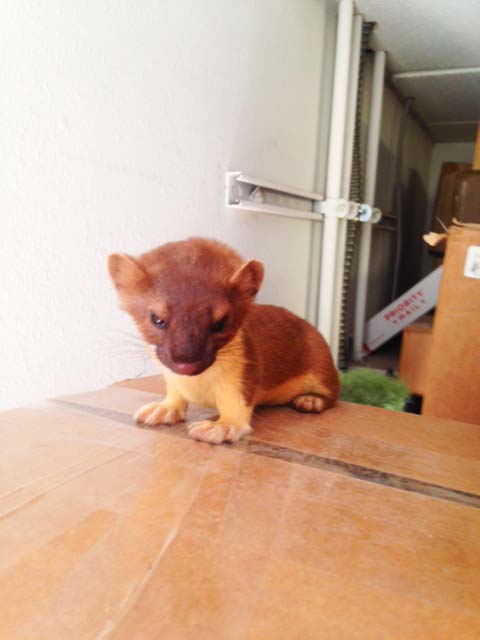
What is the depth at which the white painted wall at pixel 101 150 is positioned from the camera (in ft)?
2.24

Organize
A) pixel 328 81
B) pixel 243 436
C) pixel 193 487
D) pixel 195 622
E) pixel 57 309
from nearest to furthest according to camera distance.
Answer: pixel 195 622 < pixel 193 487 < pixel 243 436 < pixel 57 309 < pixel 328 81

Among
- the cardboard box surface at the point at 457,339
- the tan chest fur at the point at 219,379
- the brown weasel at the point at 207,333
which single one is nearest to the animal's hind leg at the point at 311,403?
the brown weasel at the point at 207,333

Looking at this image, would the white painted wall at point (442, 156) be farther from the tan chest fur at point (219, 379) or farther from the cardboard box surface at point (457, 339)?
the tan chest fur at point (219, 379)

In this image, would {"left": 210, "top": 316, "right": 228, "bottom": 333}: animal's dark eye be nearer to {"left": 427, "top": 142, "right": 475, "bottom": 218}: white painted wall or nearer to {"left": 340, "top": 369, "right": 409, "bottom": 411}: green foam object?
{"left": 340, "top": 369, "right": 409, "bottom": 411}: green foam object

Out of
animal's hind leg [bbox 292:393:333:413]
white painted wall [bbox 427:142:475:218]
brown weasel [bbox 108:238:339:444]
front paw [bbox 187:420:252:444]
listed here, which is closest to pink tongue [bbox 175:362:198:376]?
brown weasel [bbox 108:238:339:444]

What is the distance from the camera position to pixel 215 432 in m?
0.58

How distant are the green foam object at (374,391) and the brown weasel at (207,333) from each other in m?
0.39

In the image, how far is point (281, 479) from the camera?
1.56 ft

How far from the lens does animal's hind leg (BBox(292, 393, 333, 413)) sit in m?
0.75

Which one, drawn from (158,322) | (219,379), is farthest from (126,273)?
(219,379)

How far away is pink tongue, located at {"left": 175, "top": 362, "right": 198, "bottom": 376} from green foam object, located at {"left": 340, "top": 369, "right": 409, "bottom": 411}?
675 millimetres

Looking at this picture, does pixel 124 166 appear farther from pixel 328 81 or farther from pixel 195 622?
pixel 328 81

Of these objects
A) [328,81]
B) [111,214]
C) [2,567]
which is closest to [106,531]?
[2,567]

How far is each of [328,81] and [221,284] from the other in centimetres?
137
